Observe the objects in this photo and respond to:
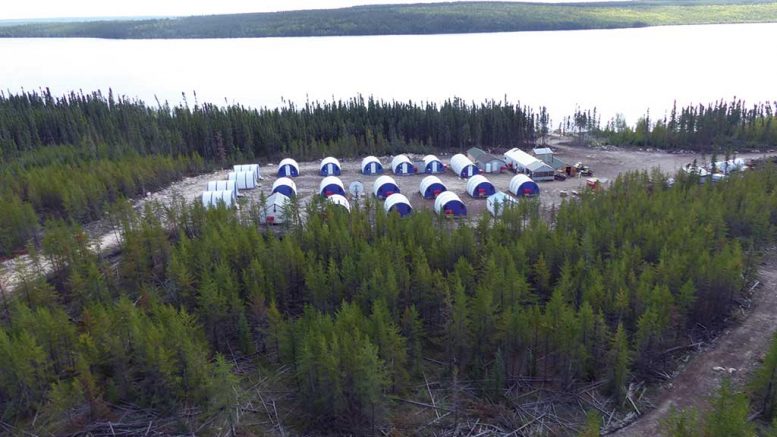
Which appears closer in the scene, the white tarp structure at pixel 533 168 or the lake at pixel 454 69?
the white tarp structure at pixel 533 168

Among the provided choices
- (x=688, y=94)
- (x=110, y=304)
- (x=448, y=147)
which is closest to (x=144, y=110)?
(x=448, y=147)

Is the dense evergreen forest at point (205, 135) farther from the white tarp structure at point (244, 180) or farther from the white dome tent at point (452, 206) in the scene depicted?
the white dome tent at point (452, 206)

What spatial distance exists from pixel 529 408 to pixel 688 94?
68977 millimetres

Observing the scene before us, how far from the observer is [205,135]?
43875mm

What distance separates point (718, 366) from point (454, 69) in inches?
Result: 3304

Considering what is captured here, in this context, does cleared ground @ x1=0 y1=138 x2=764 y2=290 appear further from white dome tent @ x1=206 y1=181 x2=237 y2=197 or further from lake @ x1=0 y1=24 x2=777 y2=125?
lake @ x1=0 y1=24 x2=777 y2=125

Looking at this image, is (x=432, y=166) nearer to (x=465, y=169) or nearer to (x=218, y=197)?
(x=465, y=169)

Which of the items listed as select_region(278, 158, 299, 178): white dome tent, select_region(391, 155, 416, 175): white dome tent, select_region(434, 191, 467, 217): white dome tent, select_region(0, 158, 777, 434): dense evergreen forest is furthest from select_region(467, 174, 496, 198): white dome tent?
select_region(278, 158, 299, 178): white dome tent

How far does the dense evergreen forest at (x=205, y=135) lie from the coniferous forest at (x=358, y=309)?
8265 mm

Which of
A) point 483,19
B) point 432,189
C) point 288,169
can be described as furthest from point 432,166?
point 483,19

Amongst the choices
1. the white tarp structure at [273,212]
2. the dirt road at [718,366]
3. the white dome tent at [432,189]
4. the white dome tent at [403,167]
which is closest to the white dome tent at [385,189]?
the white dome tent at [432,189]

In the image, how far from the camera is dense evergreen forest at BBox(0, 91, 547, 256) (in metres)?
36.8

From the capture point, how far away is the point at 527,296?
18.6 metres

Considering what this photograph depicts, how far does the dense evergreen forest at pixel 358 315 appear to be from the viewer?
14320mm
